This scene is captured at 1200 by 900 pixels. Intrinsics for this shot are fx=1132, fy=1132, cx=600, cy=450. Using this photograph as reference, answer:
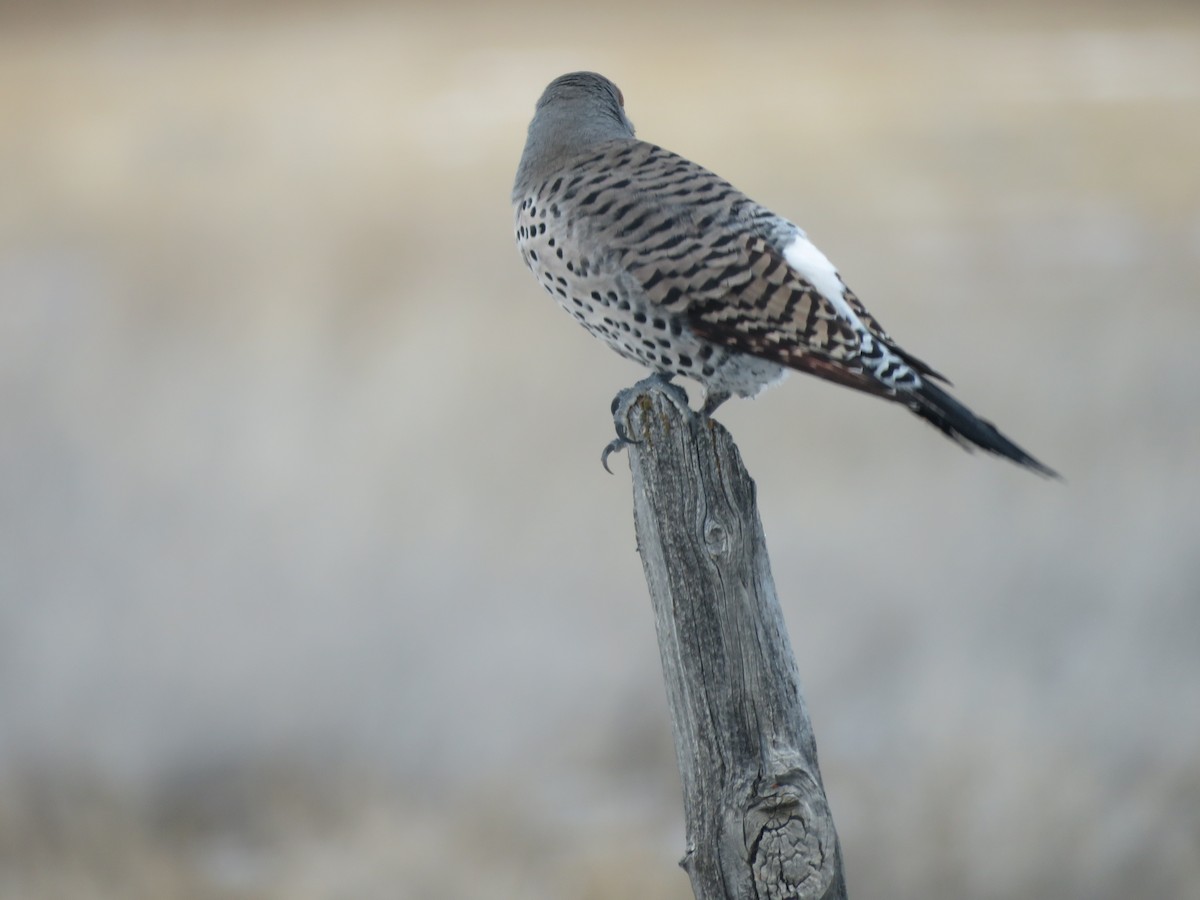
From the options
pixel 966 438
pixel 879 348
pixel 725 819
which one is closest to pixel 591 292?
pixel 879 348

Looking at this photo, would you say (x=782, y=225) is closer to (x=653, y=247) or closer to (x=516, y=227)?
(x=653, y=247)

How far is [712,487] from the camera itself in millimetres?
1574

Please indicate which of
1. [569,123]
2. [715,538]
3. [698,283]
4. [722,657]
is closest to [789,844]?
[722,657]

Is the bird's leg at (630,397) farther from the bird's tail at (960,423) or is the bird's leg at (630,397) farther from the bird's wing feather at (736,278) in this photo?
the bird's tail at (960,423)

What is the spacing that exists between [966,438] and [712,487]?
1.20 feet

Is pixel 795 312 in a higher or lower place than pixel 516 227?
lower

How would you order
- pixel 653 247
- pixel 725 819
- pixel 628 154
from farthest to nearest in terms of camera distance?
1. pixel 628 154
2. pixel 653 247
3. pixel 725 819

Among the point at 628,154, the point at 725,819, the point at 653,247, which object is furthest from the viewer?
the point at 628,154

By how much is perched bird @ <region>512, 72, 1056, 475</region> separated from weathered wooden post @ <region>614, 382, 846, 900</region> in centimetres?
14

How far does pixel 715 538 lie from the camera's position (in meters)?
1.57

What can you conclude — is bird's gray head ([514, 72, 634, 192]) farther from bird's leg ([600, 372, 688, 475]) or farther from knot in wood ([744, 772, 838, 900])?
knot in wood ([744, 772, 838, 900])

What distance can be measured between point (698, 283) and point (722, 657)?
0.54 m

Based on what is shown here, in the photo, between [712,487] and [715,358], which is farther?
[715,358]

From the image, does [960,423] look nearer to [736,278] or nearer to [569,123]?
[736,278]
